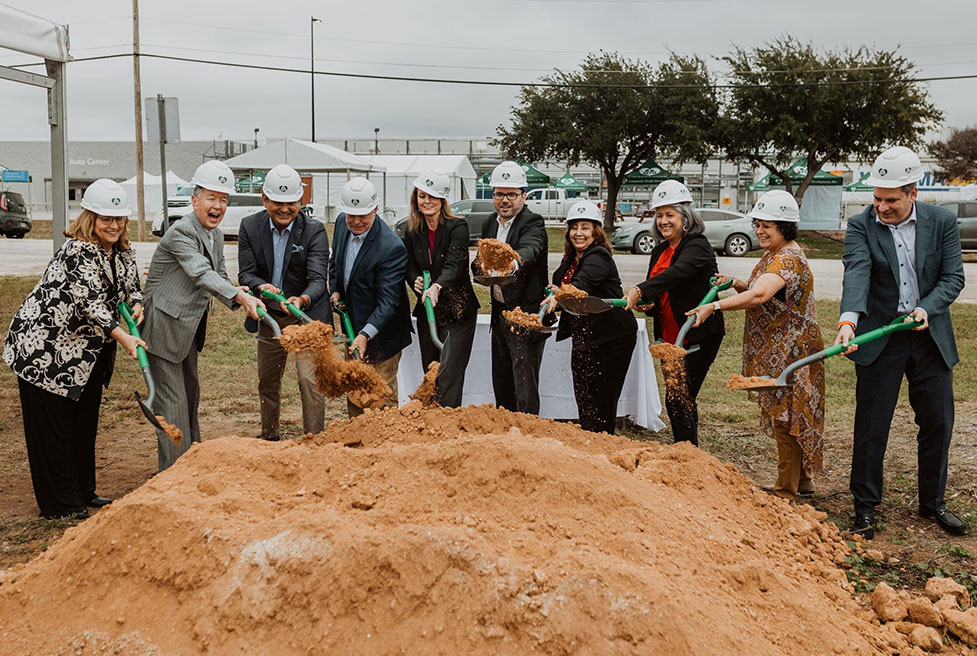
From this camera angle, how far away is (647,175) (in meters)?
29.2

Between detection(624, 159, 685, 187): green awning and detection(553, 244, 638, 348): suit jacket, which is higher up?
detection(624, 159, 685, 187): green awning

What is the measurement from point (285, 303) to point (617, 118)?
2521cm

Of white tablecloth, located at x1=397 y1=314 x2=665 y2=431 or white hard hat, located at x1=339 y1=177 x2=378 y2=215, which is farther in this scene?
white tablecloth, located at x1=397 y1=314 x2=665 y2=431

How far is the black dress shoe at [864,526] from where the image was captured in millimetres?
3973

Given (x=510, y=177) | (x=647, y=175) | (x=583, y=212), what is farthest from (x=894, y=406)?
(x=647, y=175)

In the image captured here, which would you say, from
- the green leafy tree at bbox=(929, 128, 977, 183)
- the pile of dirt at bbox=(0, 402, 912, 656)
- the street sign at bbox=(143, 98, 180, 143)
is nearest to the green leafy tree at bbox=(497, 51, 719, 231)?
the green leafy tree at bbox=(929, 128, 977, 183)

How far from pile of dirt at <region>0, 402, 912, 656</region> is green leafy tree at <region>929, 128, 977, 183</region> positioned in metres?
36.9

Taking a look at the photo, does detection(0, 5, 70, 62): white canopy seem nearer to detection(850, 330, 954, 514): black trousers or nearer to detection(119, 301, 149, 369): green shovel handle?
detection(119, 301, 149, 369): green shovel handle

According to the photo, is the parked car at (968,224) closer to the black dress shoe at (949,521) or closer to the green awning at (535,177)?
the green awning at (535,177)

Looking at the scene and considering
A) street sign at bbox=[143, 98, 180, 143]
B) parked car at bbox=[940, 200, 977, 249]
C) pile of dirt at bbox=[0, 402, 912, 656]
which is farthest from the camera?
parked car at bbox=[940, 200, 977, 249]

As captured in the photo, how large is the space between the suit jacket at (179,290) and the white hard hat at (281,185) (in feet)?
1.88

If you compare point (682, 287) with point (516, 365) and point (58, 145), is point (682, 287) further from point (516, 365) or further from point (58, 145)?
point (58, 145)

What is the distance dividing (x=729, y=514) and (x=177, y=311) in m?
2.80

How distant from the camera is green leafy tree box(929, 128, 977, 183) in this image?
3491 cm
